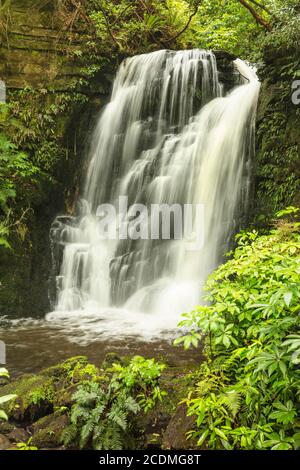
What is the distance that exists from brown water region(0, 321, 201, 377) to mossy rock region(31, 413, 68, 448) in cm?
136

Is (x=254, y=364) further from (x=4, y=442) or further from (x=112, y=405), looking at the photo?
(x=4, y=442)

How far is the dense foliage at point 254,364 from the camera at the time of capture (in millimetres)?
2369

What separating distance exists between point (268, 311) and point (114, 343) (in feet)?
11.3

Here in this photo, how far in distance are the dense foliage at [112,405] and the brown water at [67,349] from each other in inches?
40.4

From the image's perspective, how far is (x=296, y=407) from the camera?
2443mm

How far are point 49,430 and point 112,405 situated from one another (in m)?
A: 0.62

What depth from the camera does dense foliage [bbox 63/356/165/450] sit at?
323 cm

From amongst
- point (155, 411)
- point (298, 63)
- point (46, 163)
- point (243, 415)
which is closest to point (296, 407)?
point (243, 415)

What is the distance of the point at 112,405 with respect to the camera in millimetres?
3424

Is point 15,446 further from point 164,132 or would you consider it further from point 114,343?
point 164,132

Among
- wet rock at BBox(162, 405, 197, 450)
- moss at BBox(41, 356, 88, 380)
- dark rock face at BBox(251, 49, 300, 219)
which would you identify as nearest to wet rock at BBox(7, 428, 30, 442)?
moss at BBox(41, 356, 88, 380)

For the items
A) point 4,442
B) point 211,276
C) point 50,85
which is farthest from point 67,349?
point 50,85

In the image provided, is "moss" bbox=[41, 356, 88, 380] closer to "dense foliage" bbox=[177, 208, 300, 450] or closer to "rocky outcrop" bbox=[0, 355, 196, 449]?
"rocky outcrop" bbox=[0, 355, 196, 449]

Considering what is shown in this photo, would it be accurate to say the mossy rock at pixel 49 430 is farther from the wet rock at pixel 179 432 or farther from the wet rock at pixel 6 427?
the wet rock at pixel 179 432
